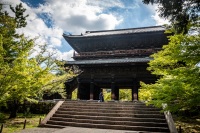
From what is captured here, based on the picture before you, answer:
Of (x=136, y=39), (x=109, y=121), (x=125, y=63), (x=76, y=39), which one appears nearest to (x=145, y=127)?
(x=109, y=121)

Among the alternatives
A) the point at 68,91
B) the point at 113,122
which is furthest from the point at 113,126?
the point at 68,91

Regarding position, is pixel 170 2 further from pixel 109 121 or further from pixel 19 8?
pixel 19 8

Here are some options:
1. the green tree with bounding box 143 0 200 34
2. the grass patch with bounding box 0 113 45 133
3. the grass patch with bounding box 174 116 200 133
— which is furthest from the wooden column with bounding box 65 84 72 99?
the green tree with bounding box 143 0 200 34

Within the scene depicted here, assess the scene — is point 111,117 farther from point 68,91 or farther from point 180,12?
point 68,91

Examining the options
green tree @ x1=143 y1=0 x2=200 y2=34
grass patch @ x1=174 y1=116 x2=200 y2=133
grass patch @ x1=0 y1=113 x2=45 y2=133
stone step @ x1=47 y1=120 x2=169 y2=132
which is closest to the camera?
green tree @ x1=143 y1=0 x2=200 y2=34

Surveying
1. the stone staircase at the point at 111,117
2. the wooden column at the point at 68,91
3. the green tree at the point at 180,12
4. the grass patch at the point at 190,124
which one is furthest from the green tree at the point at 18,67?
the wooden column at the point at 68,91

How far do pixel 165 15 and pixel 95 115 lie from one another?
8084mm

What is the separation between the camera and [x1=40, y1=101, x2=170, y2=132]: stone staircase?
950 cm

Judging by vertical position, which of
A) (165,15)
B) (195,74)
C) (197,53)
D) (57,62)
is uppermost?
(165,15)

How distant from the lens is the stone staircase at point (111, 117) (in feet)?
31.2

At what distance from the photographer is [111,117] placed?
10.8m

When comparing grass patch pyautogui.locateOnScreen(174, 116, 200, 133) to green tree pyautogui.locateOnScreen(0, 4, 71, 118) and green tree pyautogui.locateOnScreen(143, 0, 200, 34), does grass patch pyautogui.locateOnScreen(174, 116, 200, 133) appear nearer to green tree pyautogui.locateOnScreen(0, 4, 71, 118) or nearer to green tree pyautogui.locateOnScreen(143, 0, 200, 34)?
green tree pyautogui.locateOnScreen(143, 0, 200, 34)

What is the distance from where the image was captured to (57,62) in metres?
12.7

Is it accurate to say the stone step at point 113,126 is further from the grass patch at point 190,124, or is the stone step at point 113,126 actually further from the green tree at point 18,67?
the green tree at point 18,67
